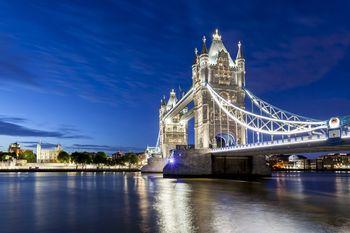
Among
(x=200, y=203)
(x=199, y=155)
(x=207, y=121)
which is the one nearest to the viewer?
(x=200, y=203)

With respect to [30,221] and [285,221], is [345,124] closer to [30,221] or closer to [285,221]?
[285,221]

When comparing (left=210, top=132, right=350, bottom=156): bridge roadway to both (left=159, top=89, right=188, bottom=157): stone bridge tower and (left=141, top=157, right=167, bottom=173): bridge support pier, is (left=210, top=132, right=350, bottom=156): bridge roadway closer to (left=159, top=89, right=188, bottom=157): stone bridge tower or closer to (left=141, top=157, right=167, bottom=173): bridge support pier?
(left=141, top=157, right=167, bottom=173): bridge support pier

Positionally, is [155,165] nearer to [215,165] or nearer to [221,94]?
[221,94]

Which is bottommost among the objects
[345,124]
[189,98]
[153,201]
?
[153,201]

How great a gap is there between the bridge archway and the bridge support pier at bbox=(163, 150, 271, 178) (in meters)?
4.84

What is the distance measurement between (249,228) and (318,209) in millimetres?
8565

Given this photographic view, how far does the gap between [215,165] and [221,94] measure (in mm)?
12797

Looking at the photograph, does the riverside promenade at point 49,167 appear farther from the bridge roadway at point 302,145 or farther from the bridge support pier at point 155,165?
the bridge roadway at point 302,145

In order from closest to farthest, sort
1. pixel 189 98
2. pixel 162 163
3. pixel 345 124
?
pixel 345 124
pixel 189 98
pixel 162 163

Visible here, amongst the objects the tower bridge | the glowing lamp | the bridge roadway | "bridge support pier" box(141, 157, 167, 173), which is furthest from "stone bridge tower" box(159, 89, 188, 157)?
the glowing lamp

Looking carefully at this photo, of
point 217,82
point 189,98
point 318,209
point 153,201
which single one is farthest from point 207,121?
point 318,209

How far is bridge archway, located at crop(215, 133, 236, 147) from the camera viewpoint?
73.1m

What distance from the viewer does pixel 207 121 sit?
71.9m

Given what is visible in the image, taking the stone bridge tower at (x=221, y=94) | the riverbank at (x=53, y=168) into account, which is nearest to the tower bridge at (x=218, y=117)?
the stone bridge tower at (x=221, y=94)
